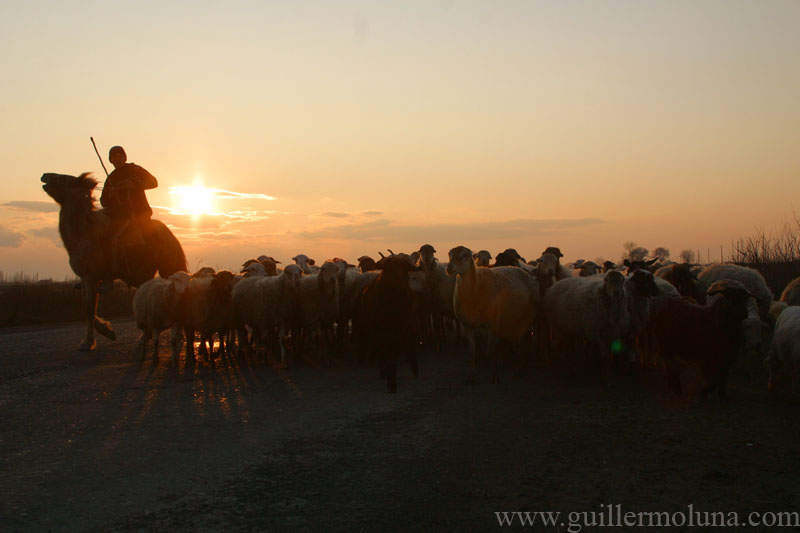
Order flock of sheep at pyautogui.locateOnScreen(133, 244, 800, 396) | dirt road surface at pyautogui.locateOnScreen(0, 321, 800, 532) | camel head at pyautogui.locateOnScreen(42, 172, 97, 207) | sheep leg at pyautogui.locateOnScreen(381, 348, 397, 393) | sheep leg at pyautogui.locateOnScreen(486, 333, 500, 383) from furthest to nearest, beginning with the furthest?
1. camel head at pyautogui.locateOnScreen(42, 172, 97, 207)
2. sheep leg at pyautogui.locateOnScreen(486, 333, 500, 383)
3. sheep leg at pyautogui.locateOnScreen(381, 348, 397, 393)
4. flock of sheep at pyautogui.locateOnScreen(133, 244, 800, 396)
5. dirt road surface at pyautogui.locateOnScreen(0, 321, 800, 532)

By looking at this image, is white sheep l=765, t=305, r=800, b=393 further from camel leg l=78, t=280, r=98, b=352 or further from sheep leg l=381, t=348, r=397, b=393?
camel leg l=78, t=280, r=98, b=352

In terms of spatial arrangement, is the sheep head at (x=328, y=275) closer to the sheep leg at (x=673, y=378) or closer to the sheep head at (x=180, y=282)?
the sheep head at (x=180, y=282)

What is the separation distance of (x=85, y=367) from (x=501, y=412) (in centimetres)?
848

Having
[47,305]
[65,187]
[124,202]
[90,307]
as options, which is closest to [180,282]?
[90,307]

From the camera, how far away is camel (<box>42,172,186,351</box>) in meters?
15.3

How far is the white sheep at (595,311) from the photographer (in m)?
10.5

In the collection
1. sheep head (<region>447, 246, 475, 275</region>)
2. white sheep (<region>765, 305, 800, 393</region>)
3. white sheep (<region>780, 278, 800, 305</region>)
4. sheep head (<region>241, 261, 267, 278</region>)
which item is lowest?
white sheep (<region>765, 305, 800, 393</region>)

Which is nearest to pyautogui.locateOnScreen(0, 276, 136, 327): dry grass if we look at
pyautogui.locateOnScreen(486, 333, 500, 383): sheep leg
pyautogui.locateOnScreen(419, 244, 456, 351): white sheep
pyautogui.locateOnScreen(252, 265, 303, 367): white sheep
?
pyautogui.locateOnScreen(252, 265, 303, 367): white sheep

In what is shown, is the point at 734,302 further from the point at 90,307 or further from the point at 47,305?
the point at 47,305

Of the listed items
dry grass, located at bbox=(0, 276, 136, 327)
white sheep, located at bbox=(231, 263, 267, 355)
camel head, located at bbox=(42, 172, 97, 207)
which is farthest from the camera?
dry grass, located at bbox=(0, 276, 136, 327)

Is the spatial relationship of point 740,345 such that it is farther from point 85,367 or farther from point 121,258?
point 121,258

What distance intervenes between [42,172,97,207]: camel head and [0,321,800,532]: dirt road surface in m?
5.60

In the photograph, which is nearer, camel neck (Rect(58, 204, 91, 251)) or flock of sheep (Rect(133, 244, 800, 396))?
flock of sheep (Rect(133, 244, 800, 396))

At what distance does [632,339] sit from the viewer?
36.1ft
